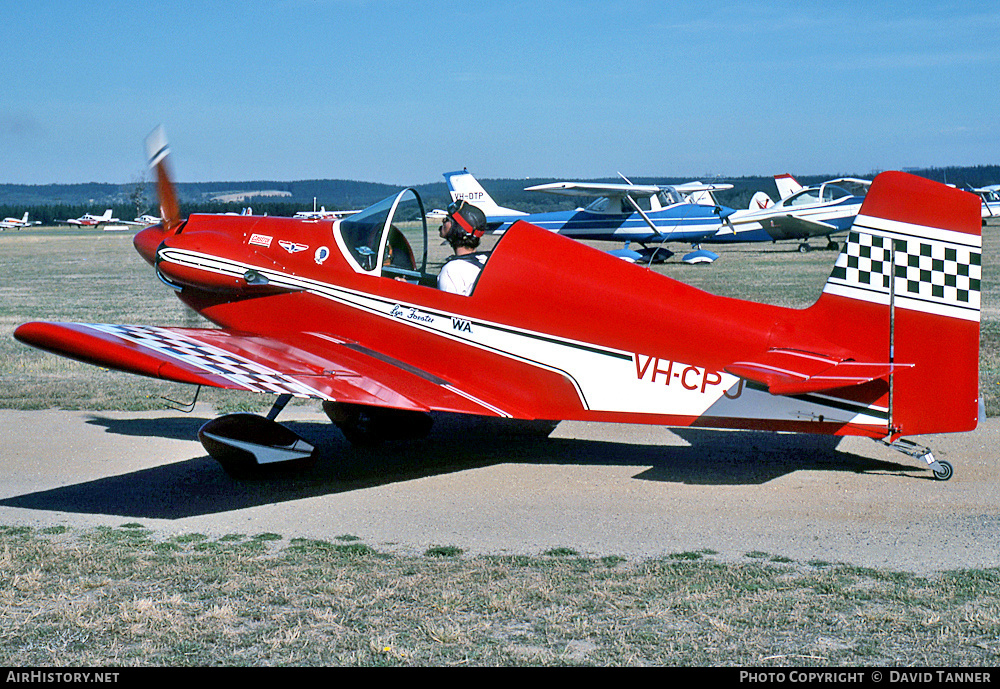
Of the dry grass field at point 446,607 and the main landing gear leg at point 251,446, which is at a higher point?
the main landing gear leg at point 251,446

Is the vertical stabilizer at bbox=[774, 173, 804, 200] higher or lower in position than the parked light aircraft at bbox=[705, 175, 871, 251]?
higher

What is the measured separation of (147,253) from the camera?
30.7 ft

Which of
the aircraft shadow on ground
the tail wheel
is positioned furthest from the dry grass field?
the tail wheel

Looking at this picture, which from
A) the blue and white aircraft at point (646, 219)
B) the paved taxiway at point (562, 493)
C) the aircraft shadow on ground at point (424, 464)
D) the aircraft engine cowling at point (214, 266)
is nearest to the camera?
the paved taxiway at point (562, 493)

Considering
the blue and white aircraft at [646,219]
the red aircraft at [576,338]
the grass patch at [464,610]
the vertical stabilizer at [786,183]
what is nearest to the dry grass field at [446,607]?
the grass patch at [464,610]

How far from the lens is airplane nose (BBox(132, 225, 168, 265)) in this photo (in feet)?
30.4

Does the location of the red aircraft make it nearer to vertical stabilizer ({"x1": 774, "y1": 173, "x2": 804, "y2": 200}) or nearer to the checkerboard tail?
the checkerboard tail

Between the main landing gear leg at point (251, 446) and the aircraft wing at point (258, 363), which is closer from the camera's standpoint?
the aircraft wing at point (258, 363)

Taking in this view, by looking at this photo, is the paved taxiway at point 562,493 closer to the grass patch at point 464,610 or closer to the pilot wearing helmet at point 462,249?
the grass patch at point 464,610

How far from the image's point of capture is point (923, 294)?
21.1ft

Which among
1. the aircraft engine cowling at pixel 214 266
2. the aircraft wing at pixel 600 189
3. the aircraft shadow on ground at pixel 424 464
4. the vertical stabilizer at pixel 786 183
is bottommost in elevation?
the aircraft shadow on ground at pixel 424 464

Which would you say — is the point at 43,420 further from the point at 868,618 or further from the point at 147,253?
the point at 868,618

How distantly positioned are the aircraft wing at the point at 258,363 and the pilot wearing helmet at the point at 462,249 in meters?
0.69

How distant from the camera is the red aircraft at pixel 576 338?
6.40 meters
